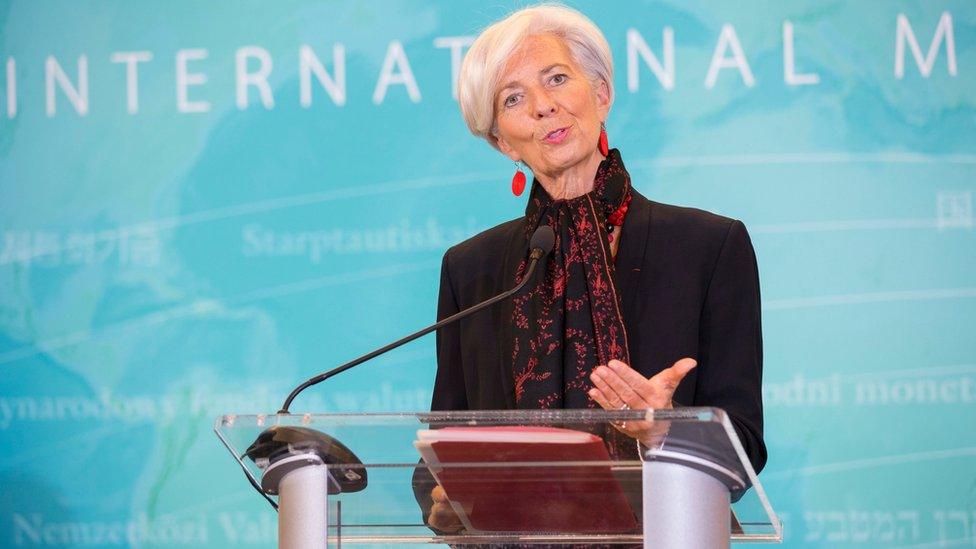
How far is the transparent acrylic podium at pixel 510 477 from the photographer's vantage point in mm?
1374

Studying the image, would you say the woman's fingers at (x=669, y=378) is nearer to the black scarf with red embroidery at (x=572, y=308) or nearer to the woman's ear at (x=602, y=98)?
the black scarf with red embroidery at (x=572, y=308)

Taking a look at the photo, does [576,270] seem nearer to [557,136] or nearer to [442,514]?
[557,136]

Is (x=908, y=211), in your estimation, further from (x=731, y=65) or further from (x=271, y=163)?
(x=271, y=163)

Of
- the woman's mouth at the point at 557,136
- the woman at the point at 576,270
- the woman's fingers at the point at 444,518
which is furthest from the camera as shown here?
the woman's mouth at the point at 557,136

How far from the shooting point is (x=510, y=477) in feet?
4.81

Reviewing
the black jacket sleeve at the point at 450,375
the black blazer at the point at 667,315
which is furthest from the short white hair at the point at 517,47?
the black jacket sleeve at the point at 450,375

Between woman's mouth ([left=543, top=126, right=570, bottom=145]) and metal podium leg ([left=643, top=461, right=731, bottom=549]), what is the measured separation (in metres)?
1.14

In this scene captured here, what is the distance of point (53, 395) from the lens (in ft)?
11.7

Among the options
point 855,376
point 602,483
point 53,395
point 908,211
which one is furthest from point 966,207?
point 53,395

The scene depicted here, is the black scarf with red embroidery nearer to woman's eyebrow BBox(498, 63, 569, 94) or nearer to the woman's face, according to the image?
the woman's face

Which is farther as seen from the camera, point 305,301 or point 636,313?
point 305,301

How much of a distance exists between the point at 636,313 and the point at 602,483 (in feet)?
2.83

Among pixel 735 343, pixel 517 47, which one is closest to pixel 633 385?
pixel 735 343

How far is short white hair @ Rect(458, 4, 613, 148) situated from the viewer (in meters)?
2.46
